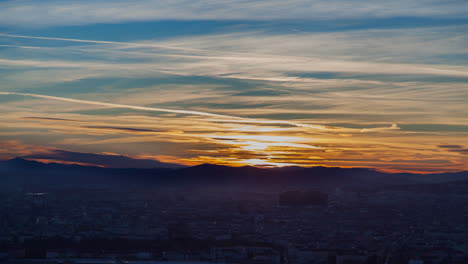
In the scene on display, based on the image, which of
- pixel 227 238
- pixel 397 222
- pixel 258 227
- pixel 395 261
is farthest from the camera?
pixel 397 222

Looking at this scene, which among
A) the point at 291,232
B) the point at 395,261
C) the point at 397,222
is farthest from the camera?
the point at 397,222

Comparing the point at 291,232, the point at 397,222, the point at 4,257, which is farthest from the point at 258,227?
the point at 4,257

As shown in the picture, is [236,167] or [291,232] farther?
[236,167]

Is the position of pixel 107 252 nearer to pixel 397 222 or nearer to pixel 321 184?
pixel 397 222

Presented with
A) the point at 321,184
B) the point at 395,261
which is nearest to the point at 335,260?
the point at 395,261

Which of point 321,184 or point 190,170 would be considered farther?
point 190,170

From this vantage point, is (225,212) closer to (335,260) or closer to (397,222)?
(397,222)

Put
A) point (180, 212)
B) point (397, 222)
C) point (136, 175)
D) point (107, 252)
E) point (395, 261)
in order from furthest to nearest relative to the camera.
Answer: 1. point (136, 175)
2. point (180, 212)
3. point (397, 222)
4. point (107, 252)
5. point (395, 261)

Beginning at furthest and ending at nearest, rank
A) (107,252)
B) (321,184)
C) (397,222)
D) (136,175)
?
(136,175) → (321,184) → (397,222) → (107,252)
